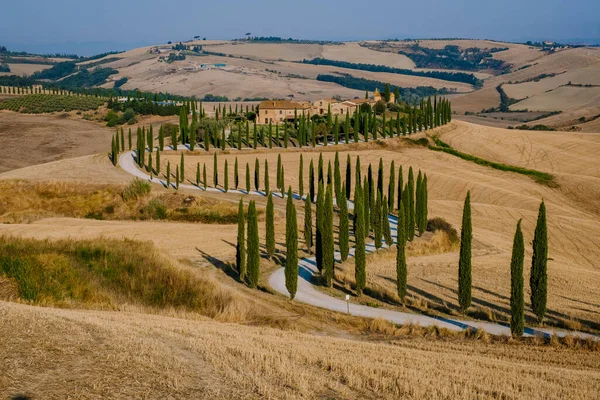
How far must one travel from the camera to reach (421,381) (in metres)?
21.4

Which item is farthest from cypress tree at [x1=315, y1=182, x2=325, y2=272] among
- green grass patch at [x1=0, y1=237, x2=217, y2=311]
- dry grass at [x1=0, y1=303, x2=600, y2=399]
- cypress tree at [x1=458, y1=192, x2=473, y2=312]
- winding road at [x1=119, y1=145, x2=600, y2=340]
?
dry grass at [x1=0, y1=303, x2=600, y2=399]

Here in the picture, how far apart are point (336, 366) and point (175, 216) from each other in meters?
49.5

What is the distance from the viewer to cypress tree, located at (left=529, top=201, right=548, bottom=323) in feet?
113

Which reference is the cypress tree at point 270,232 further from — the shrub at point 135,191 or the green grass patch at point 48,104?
the green grass patch at point 48,104

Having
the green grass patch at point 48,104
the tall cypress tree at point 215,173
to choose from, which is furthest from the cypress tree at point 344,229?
the green grass patch at point 48,104

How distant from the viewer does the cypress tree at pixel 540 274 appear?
3456 cm

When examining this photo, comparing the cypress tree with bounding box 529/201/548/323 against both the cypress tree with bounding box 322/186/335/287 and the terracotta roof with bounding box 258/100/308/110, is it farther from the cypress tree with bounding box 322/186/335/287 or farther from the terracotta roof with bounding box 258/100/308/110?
the terracotta roof with bounding box 258/100/308/110

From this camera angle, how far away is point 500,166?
102188 mm

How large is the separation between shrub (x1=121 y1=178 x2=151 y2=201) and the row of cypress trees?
4379 centimetres

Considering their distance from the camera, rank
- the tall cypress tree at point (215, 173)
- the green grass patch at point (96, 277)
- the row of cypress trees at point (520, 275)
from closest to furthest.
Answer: the row of cypress trees at point (520, 275) < the green grass patch at point (96, 277) < the tall cypress tree at point (215, 173)

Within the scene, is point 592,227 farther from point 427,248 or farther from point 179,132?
point 179,132

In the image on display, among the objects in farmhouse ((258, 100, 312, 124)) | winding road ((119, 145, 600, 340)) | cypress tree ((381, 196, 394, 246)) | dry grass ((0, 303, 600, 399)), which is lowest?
winding road ((119, 145, 600, 340))

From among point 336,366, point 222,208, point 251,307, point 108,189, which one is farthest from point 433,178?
point 336,366

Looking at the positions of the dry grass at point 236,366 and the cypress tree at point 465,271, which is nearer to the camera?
the dry grass at point 236,366
